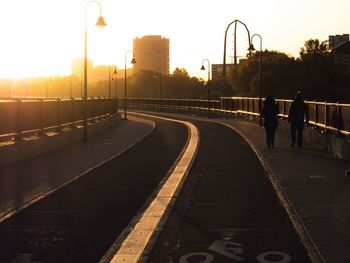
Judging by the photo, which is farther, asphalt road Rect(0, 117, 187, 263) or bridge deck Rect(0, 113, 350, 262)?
bridge deck Rect(0, 113, 350, 262)

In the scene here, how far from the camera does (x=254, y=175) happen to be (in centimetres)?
1341

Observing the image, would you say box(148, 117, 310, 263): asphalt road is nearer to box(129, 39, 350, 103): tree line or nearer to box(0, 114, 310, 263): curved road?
box(0, 114, 310, 263): curved road

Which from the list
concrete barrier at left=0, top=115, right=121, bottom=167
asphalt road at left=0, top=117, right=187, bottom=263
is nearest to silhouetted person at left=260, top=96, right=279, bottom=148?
asphalt road at left=0, top=117, right=187, bottom=263

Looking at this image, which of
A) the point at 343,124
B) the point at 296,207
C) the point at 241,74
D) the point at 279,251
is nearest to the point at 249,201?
the point at 296,207

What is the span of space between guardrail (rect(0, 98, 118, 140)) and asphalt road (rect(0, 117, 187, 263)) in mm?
3489

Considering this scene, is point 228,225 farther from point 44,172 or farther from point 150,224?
point 44,172

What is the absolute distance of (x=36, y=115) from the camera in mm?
19062

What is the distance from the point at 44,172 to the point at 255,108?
28.8 m

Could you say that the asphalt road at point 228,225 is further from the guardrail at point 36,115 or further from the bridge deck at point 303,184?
the guardrail at point 36,115

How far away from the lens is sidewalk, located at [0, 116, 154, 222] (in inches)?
412

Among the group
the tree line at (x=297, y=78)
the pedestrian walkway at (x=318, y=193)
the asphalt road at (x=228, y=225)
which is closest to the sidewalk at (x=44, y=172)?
the asphalt road at (x=228, y=225)

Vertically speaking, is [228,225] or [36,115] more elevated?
[36,115]

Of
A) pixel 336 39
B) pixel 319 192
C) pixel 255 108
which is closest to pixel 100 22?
pixel 319 192

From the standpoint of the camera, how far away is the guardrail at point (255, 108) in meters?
17.8
